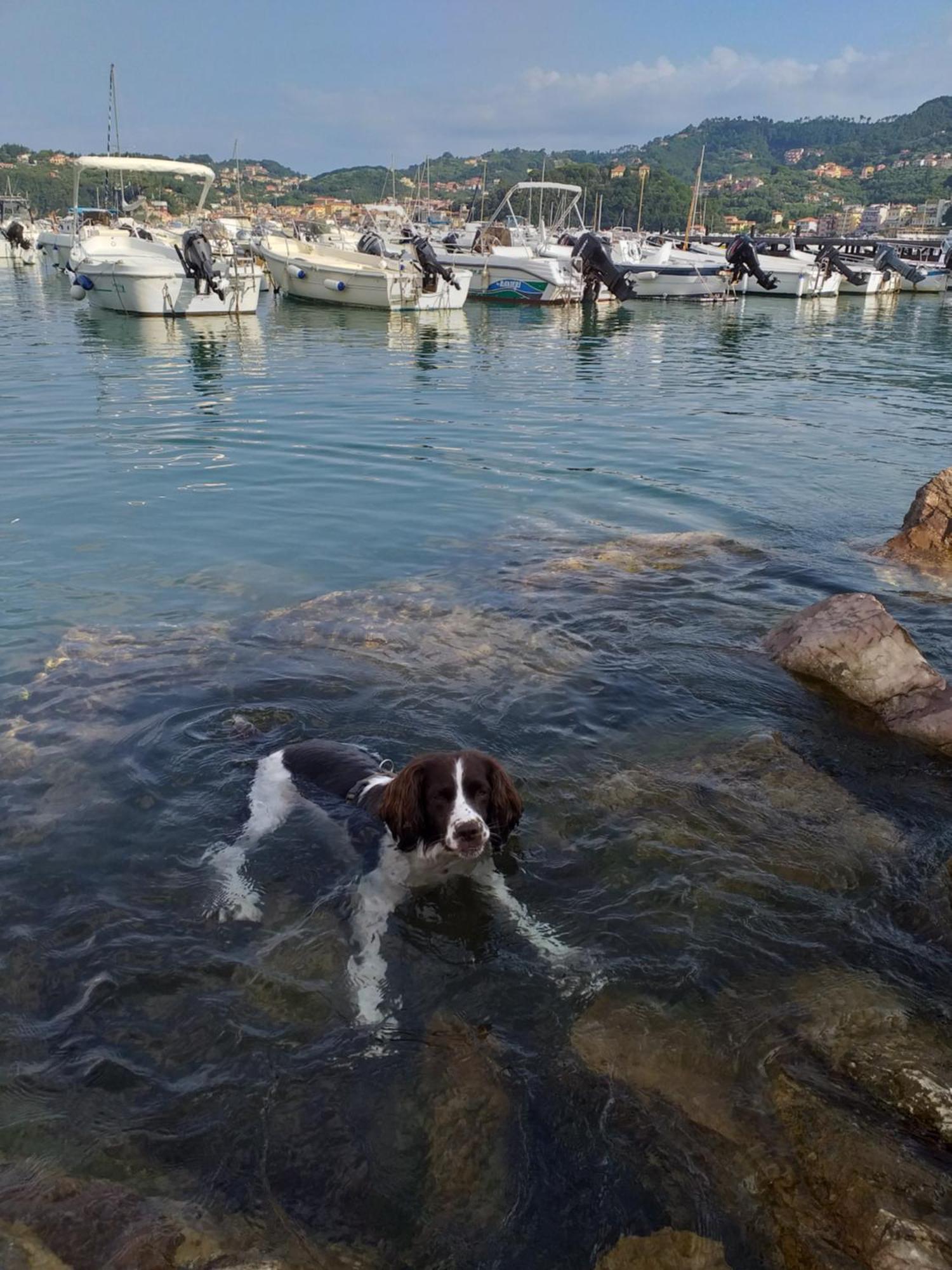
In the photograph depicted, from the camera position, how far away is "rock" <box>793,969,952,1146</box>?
3.22 metres

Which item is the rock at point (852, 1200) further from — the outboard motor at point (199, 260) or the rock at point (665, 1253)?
the outboard motor at point (199, 260)

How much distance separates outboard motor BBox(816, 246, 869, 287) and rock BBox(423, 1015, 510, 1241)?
57.6 m

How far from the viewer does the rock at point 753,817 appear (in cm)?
466

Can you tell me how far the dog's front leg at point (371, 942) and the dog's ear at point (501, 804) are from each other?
57 centimetres

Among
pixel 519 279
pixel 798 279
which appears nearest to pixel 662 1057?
pixel 519 279

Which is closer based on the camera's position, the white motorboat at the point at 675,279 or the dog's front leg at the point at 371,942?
the dog's front leg at the point at 371,942

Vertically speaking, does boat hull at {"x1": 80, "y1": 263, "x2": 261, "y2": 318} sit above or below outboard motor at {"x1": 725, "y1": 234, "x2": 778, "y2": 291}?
below

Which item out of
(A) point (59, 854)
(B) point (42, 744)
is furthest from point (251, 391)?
(A) point (59, 854)

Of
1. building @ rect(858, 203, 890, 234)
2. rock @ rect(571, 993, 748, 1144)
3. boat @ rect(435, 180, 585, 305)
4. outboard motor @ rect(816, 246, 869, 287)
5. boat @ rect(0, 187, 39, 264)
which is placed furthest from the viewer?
building @ rect(858, 203, 890, 234)

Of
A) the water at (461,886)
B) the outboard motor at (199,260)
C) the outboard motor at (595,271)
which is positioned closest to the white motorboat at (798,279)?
the outboard motor at (595,271)

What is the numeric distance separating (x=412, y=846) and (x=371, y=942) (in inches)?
18.5

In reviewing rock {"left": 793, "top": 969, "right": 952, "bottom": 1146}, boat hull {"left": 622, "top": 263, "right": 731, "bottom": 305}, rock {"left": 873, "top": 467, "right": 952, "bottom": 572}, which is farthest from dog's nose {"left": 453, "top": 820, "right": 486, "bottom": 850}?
boat hull {"left": 622, "top": 263, "right": 731, "bottom": 305}

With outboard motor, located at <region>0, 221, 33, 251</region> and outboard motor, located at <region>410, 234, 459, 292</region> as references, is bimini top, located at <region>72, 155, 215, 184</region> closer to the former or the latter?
outboard motor, located at <region>410, 234, 459, 292</region>

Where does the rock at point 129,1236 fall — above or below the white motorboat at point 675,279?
below
